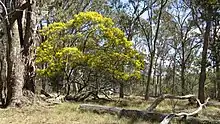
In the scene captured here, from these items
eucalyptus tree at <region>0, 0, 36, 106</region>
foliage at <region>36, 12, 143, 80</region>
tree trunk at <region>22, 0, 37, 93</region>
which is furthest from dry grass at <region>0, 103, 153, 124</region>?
foliage at <region>36, 12, 143, 80</region>

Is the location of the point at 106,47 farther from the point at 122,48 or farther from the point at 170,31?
the point at 170,31

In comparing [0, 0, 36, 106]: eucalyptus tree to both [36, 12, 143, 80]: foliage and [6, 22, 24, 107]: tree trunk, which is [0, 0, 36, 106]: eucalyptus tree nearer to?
[6, 22, 24, 107]: tree trunk

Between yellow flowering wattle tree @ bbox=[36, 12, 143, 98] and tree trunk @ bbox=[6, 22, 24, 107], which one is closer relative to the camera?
tree trunk @ bbox=[6, 22, 24, 107]

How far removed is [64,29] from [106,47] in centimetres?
253


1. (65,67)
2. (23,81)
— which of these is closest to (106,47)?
(65,67)

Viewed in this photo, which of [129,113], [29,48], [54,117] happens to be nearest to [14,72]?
[29,48]

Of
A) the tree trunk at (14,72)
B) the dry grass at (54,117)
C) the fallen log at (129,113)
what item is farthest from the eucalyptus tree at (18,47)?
the fallen log at (129,113)

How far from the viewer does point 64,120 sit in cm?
1053

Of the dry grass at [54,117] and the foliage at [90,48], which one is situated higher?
the foliage at [90,48]

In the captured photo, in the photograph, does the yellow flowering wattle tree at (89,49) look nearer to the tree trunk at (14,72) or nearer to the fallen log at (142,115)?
the tree trunk at (14,72)

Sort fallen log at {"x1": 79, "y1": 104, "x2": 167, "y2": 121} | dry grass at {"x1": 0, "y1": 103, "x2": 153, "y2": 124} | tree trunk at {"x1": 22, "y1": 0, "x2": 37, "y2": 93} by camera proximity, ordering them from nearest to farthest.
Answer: dry grass at {"x1": 0, "y1": 103, "x2": 153, "y2": 124}
fallen log at {"x1": 79, "y1": 104, "x2": 167, "y2": 121}
tree trunk at {"x1": 22, "y1": 0, "x2": 37, "y2": 93}

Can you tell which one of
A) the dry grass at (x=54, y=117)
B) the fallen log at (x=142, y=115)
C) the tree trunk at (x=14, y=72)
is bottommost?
the dry grass at (x=54, y=117)

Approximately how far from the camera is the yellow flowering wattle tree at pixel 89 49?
57.2ft

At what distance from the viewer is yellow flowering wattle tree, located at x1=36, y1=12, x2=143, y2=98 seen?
17422mm
